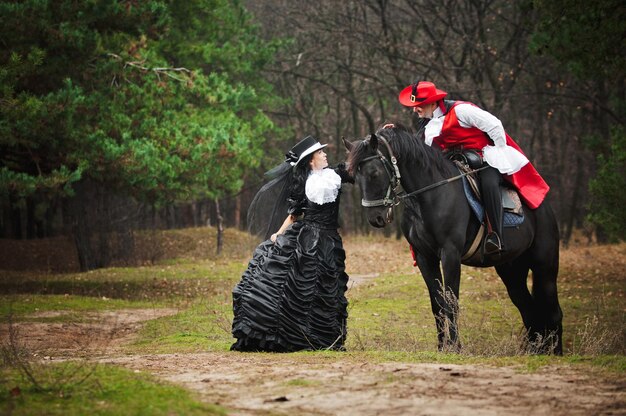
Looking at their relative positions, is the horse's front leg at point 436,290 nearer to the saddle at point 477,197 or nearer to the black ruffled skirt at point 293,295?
the saddle at point 477,197

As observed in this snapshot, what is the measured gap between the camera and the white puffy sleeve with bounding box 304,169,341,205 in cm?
987

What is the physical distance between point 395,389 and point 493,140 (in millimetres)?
4888

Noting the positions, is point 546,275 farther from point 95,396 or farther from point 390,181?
point 95,396

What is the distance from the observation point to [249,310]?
31.9 ft

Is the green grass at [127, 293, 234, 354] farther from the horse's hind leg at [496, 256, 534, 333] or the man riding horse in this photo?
the horse's hind leg at [496, 256, 534, 333]

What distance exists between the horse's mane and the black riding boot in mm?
506

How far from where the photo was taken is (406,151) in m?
9.82

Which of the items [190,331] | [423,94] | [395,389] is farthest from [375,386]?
[190,331]

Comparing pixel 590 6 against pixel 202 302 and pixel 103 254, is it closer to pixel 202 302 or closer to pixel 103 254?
pixel 202 302

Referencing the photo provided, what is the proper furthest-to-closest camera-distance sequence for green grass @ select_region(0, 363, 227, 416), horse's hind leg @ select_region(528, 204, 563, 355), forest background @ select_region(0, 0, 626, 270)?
forest background @ select_region(0, 0, 626, 270), horse's hind leg @ select_region(528, 204, 563, 355), green grass @ select_region(0, 363, 227, 416)

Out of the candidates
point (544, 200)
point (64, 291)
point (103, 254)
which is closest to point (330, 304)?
point (544, 200)

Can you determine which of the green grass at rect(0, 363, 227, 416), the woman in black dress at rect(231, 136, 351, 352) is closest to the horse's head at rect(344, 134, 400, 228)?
the woman in black dress at rect(231, 136, 351, 352)

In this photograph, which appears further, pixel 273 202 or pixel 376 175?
pixel 273 202

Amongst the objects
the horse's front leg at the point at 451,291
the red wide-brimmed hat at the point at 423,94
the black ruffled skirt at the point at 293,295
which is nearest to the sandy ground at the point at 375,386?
the black ruffled skirt at the point at 293,295
